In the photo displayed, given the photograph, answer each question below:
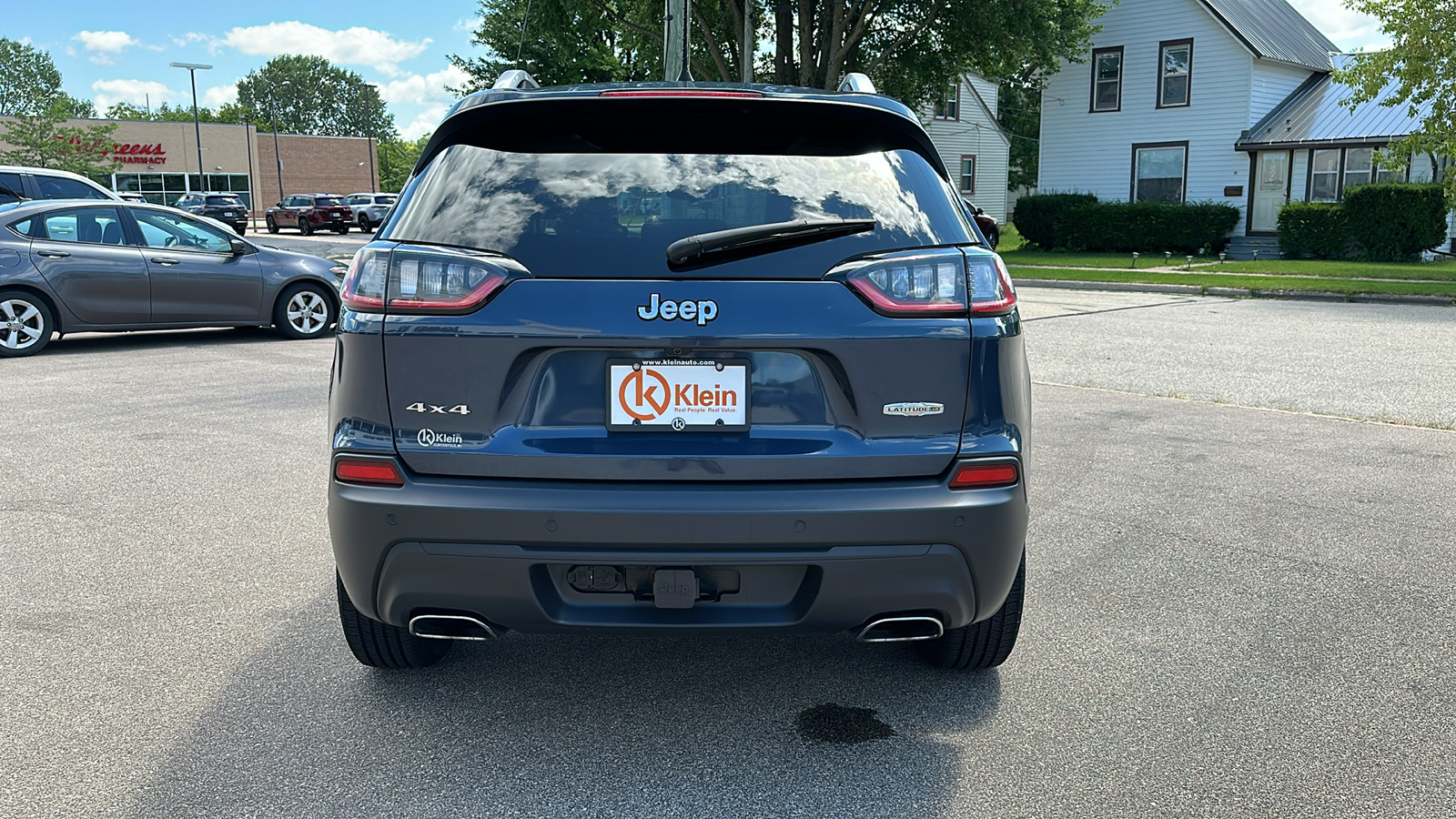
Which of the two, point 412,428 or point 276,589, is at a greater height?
point 412,428

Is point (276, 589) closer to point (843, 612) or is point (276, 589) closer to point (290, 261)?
point (843, 612)

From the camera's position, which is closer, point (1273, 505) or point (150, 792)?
point (150, 792)

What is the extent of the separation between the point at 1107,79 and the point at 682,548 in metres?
36.2

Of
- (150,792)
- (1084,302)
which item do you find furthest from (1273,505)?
(1084,302)

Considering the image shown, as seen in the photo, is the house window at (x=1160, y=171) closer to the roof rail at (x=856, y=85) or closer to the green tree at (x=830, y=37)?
the green tree at (x=830, y=37)

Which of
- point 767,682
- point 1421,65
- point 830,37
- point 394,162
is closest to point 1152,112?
point 830,37

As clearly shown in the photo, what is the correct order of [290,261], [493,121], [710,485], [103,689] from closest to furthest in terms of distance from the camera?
1. [710,485]
2. [493,121]
3. [103,689]
4. [290,261]

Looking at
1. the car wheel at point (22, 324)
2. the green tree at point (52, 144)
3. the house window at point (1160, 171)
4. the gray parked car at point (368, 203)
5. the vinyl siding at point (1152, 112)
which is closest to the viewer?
the car wheel at point (22, 324)

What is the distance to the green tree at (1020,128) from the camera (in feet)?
205

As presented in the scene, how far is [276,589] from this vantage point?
15.0 ft

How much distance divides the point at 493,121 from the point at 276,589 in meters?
2.27

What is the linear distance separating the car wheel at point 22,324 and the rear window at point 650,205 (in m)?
10.1

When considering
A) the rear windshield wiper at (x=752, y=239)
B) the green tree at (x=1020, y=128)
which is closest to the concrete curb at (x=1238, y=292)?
the rear windshield wiper at (x=752, y=239)

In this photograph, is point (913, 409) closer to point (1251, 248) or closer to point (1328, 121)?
point (1251, 248)
